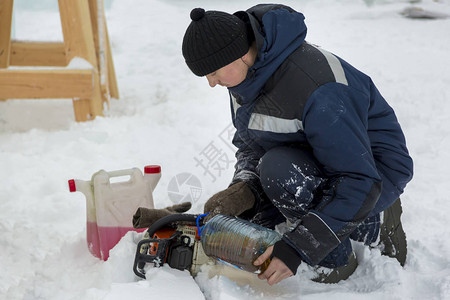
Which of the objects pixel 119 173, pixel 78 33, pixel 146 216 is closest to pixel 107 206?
pixel 119 173

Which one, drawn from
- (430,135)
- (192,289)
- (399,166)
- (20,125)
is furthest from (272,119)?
(20,125)

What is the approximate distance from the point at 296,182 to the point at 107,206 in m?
0.99

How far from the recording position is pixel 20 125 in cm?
419

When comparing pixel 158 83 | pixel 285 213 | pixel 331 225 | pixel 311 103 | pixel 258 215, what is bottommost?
pixel 158 83

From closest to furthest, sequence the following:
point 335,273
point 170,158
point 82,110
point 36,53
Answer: point 335,273, point 170,158, point 82,110, point 36,53

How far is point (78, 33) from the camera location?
3.83 m

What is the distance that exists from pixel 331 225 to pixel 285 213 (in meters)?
0.34

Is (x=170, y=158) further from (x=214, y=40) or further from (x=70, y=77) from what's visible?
(x=214, y=40)

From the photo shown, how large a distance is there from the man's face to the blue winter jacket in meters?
0.03

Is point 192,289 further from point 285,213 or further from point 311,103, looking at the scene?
point 311,103

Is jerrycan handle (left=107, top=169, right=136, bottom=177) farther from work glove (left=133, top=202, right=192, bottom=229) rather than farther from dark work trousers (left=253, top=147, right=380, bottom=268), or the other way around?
dark work trousers (left=253, top=147, right=380, bottom=268)

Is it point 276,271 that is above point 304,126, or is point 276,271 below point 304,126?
below

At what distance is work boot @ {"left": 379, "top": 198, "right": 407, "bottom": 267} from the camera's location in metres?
2.02

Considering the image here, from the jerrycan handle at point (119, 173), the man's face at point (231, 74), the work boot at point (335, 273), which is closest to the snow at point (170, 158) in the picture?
the work boot at point (335, 273)
